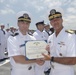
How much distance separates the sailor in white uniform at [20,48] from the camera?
398 centimetres

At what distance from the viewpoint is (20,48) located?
13.1 ft

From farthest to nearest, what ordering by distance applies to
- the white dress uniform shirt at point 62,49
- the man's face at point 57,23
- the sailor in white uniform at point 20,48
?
the sailor in white uniform at point 20,48, the man's face at point 57,23, the white dress uniform shirt at point 62,49

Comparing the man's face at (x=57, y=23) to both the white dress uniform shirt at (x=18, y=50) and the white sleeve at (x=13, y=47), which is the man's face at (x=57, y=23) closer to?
the white dress uniform shirt at (x=18, y=50)

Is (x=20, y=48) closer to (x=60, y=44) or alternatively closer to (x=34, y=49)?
A: (x=34, y=49)

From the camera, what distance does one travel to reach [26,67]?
4.07 meters

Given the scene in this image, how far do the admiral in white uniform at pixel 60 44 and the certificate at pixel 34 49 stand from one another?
162mm

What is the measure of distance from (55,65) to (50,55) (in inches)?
6.6

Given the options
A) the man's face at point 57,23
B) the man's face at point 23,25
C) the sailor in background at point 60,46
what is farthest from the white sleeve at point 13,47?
the man's face at point 57,23

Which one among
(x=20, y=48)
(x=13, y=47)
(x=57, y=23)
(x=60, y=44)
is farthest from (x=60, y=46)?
(x=13, y=47)

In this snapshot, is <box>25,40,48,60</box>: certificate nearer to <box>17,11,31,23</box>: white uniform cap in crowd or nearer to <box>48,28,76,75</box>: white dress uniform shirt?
<box>48,28,76,75</box>: white dress uniform shirt

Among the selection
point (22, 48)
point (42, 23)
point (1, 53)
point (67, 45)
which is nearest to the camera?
point (67, 45)

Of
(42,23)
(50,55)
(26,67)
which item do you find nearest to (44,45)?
(50,55)

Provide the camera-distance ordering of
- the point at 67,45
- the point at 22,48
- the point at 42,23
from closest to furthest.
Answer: the point at 67,45, the point at 22,48, the point at 42,23

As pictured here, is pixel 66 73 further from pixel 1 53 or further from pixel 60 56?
pixel 1 53
